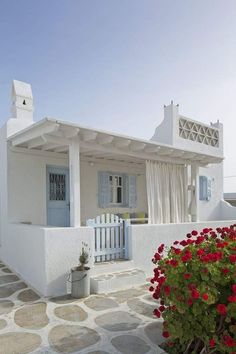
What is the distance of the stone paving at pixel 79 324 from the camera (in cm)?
373

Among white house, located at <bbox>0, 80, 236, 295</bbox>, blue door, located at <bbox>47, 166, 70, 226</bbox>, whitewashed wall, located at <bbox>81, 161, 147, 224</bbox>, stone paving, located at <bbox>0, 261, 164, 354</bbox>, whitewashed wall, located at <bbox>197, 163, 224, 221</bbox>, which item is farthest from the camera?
whitewashed wall, located at <bbox>197, 163, 224, 221</bbox>

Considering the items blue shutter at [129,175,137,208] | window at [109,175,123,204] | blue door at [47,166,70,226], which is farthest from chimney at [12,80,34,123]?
blue shutter at [129,175,137,208]

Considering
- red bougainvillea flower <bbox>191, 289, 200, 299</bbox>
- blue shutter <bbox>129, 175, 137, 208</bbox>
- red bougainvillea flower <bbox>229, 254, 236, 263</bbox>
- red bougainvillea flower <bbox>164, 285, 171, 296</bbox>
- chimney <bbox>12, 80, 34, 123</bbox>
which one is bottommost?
red bougainvillea flower <bbox>164, 285, 171, 296</bbox>

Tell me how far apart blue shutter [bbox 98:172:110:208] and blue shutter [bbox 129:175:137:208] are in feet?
3.86

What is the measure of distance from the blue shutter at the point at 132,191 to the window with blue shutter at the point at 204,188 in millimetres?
4335

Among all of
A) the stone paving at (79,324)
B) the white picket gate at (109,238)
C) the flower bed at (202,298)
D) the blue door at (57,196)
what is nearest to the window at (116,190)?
the blue door at (57,196)

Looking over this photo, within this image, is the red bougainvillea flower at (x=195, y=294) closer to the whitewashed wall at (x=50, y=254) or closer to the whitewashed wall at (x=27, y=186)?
the whitewashed wall at (x=50, y=254)

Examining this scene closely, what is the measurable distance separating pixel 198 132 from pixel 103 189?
6.65 metres

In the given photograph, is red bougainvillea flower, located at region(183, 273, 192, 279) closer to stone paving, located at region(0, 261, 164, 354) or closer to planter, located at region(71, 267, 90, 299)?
stone paving, located at region(0, 261, 164, 354)

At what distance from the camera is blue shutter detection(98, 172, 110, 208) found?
1014cm

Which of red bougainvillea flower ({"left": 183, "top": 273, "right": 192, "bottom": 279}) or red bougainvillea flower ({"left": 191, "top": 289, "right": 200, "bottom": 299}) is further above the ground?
red bougainvillea flower ({"left": 183, "top": 273, "right": 192, "bottom": 279})

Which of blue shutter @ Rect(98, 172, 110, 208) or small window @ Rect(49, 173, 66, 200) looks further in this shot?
blue shutter @ Rect(98, 172, 110, 208)

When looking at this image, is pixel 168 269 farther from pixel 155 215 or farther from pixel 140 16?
pixel 140 16

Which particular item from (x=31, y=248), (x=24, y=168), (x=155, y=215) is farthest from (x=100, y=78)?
(x=31, y=248)
